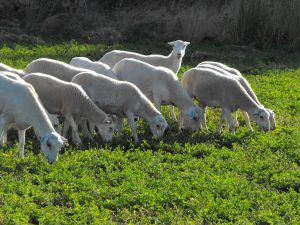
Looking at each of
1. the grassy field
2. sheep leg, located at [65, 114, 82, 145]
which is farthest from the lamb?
sheep leg, located at [65, 114, 82, 145]

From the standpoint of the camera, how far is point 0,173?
28.0 feet

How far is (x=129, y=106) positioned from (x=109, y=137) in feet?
2.46

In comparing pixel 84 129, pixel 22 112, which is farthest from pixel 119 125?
pixel 22 112

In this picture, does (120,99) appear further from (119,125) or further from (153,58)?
(153,58)

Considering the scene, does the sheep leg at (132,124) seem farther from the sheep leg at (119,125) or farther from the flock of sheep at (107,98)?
the sheep leg at (119,125)

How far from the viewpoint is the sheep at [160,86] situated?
37.7ft

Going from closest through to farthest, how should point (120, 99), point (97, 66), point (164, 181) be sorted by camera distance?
point (164, 181) < point (120, 99) < point (97, 66)

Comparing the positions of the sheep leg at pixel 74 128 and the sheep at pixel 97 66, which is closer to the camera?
the sheep leg at pixel 74 128

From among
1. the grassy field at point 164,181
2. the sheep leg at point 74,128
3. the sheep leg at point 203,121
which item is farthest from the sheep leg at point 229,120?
the sheep leg at point 74,128

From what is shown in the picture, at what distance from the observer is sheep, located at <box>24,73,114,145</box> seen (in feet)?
34.5

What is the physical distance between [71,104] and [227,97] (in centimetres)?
270

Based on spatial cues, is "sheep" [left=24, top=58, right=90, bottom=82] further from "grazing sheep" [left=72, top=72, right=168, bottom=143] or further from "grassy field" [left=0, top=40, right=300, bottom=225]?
"grassy field" [left=0, top=40, right=300, bottom=225]

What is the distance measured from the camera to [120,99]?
1102cm

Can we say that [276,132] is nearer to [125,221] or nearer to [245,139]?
[245,139]
